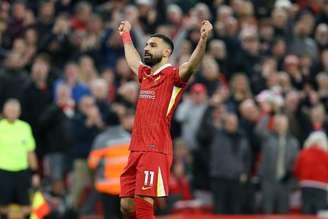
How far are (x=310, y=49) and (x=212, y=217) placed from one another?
18.1 feet

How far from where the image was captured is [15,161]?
16.6m

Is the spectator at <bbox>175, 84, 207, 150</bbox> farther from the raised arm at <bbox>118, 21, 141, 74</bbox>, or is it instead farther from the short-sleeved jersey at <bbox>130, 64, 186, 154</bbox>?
the short-sleeved jersey at <bbox>130, 64, 186, 154</bbox>

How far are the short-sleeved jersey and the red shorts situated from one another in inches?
3.0

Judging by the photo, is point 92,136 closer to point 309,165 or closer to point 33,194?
point 33,194

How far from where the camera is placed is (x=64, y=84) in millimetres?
18422

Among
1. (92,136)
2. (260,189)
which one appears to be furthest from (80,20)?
(260,189)

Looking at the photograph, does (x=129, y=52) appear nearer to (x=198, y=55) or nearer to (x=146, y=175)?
(x=198, y=55)

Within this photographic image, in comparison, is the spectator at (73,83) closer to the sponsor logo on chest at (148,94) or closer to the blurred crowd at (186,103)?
the blurred crowd at (186,103)

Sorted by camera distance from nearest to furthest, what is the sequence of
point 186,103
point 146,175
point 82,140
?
1. point 146,175
2. point 82,140
3. point 186,103

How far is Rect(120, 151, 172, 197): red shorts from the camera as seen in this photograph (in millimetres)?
11016

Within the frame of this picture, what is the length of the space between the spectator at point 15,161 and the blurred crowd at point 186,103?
0.36m

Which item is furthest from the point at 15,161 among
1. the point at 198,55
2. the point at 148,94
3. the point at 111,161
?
the point at 198,55

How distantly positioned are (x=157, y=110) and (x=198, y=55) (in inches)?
27.5

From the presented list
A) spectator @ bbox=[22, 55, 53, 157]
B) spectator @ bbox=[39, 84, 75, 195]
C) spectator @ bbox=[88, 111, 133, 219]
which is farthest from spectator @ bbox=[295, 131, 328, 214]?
spectator @ bbox=[22, 55, 53, 157]
